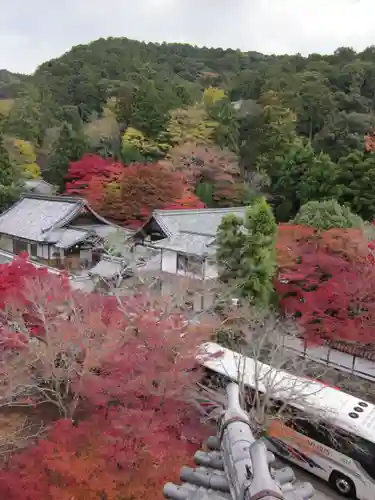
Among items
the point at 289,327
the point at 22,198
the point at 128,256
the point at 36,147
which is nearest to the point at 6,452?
the point at 289,327

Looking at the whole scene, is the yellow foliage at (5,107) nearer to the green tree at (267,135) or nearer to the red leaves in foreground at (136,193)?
the red leaves in foreground at (136,193)

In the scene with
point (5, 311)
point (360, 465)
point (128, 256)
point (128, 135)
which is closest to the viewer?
point (360, 465)

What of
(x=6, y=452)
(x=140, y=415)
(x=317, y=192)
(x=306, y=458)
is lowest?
(x=306, y=458)

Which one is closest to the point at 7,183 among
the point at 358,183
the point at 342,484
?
the point at 358,183

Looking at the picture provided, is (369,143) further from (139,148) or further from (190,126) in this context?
(139,148)

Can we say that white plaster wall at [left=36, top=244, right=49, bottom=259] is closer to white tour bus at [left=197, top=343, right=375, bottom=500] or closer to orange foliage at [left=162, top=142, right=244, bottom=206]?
orange foliage at [left=162, top=142, right=244, bottom=206]

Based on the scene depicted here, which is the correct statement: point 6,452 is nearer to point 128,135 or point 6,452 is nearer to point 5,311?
point 5,311
